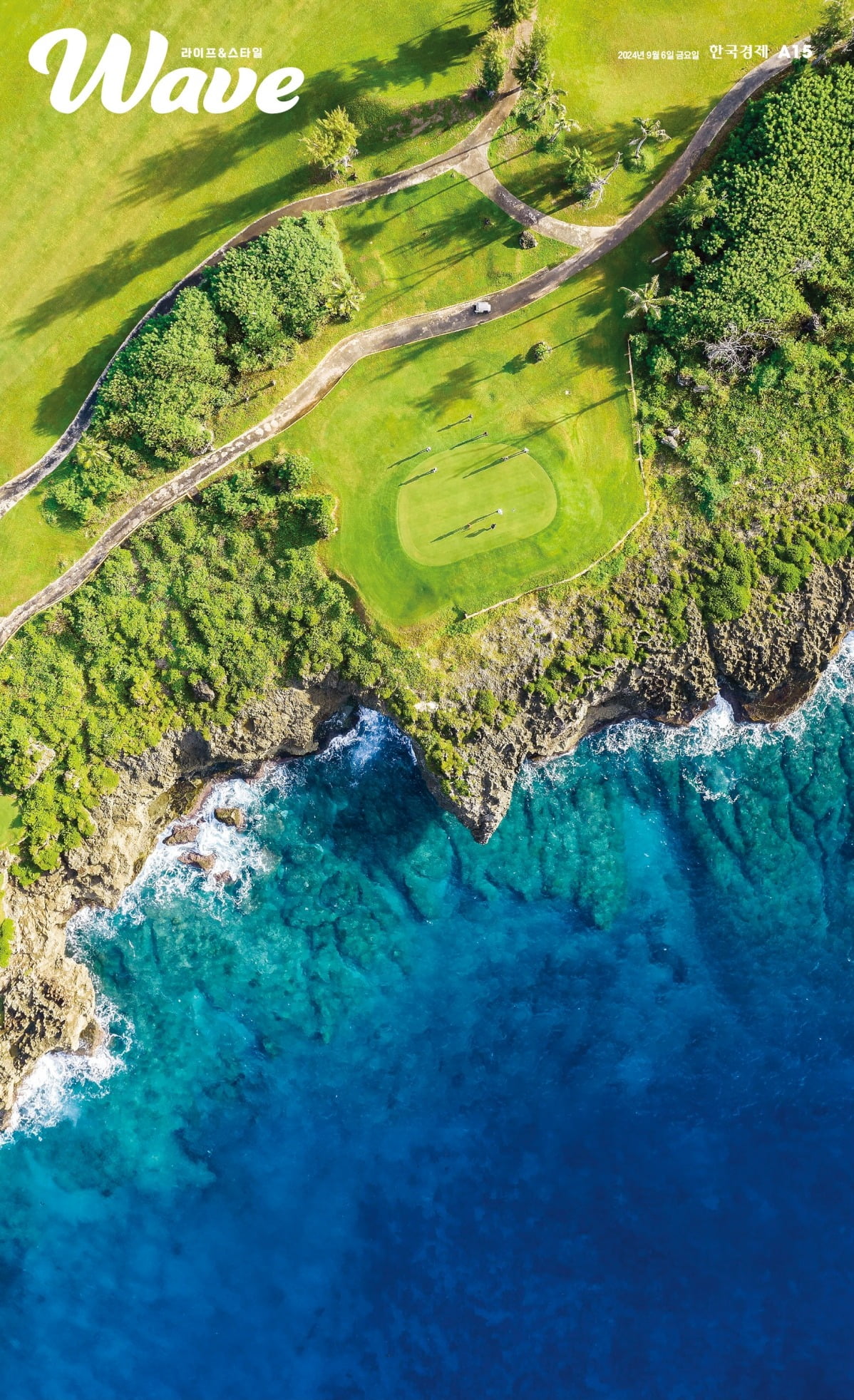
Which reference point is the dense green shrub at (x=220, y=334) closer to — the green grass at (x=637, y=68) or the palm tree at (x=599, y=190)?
the green grass at (x=637, y=68)

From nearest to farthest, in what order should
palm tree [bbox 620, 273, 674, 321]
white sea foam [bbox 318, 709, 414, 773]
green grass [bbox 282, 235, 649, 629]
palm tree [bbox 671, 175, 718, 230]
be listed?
palm tree [bbox 671, 175, 718, 230], palm tree [bbox 620, 273, 674, 321], green grass [bbox 282, 235, 649, 629], white sea foam [bbox 318, 709, 414, 773]

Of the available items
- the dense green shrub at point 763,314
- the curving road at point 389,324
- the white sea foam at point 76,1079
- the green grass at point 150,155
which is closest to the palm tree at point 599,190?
the curving road at point 389,324

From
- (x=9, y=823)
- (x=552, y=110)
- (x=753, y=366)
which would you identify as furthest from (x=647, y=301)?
(x=9, y=823)

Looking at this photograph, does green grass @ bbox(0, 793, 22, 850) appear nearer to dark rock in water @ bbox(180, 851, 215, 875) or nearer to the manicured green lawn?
dark rock in water @ bbox(180, 851, 215, 875)

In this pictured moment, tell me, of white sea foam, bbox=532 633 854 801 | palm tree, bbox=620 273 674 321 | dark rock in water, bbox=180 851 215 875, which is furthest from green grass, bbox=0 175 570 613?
white sea foam, bbox=532 633 854 801

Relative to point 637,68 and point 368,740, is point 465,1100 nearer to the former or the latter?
point 368,740
